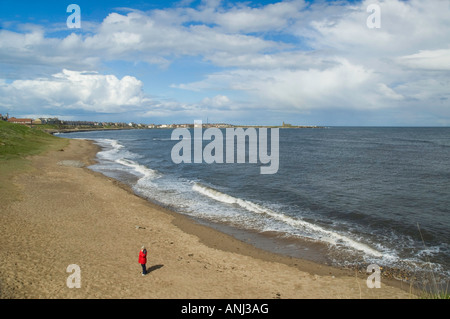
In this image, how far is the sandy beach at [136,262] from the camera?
10.4 metres

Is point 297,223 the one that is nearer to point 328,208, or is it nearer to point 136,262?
point 328,208

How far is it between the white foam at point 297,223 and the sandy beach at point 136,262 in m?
3.39

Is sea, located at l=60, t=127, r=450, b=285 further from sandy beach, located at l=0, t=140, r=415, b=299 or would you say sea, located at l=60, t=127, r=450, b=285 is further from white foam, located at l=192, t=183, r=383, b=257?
sandy beach, located at l=0, t=140, r=415, b=299

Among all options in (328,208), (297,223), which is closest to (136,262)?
(297,223)

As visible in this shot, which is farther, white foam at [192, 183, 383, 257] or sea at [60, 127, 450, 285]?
white foam at [192, 183, 383, 257]

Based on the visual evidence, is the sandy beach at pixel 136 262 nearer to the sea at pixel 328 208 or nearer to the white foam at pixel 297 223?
the sea at pixel 328 208

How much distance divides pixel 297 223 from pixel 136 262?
10.9m

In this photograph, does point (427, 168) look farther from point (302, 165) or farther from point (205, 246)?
point (205, 246)

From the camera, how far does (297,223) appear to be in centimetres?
1945

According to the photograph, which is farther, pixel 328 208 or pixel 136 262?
pixel 328 208

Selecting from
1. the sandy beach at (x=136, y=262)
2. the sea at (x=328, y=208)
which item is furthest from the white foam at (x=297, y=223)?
the sandy beach at (x=136, y=262)

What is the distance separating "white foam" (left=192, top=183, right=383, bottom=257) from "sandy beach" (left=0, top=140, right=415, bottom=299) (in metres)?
3.39

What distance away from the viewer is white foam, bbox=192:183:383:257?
15.9 m

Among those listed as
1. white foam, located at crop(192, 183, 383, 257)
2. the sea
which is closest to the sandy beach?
the sea
